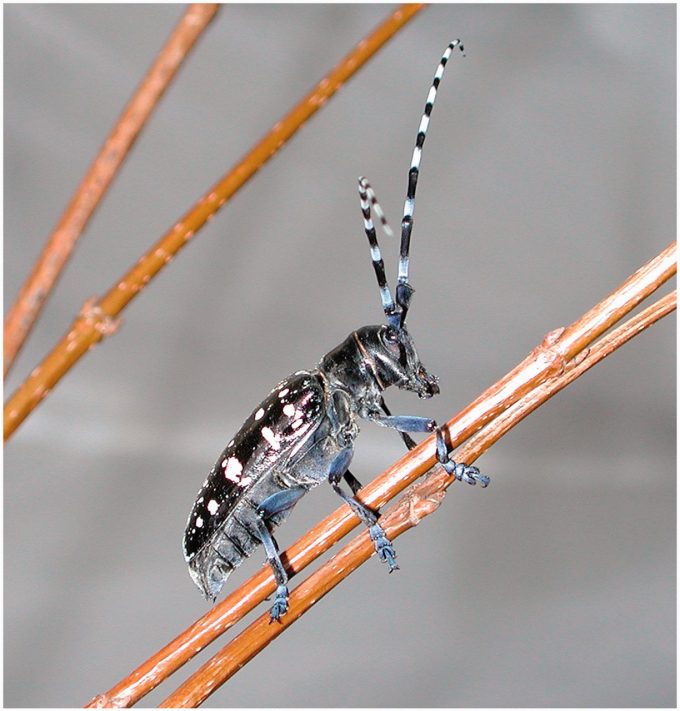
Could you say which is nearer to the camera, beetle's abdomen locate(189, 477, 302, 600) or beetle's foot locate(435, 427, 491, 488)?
beetle's foot locate(435, 427, 491, 488)

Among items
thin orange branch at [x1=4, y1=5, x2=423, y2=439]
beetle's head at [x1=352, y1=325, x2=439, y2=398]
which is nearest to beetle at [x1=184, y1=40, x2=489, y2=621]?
beetle's head at [x1=352, y1=325, x2=439, y2=398]

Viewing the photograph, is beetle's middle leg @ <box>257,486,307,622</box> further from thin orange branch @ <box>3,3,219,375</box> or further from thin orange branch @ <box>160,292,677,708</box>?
thin orange branch @ <box>3,3,219,375</box>

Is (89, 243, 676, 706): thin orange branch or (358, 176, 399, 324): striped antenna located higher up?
(358, 176, 399, 324): striped antenna

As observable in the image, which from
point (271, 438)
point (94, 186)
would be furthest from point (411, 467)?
point (94, 186)

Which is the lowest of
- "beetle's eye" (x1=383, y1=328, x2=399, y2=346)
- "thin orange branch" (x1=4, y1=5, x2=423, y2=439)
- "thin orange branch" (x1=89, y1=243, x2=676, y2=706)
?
"thin orange branch" (x1=89, y1=243, x2=676, y2=706)

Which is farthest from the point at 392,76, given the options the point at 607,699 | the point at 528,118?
the point at 607,699

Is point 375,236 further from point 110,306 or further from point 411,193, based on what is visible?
point 110,306

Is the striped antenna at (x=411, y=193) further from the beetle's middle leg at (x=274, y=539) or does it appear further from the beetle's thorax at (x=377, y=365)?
the beetle's middle leg at (x=274, y=539)

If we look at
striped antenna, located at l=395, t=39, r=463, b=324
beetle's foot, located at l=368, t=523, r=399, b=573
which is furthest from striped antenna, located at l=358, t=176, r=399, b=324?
beetle's foot, located at l=368, t=523, r=399, b=573

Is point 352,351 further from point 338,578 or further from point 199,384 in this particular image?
point 199,384
